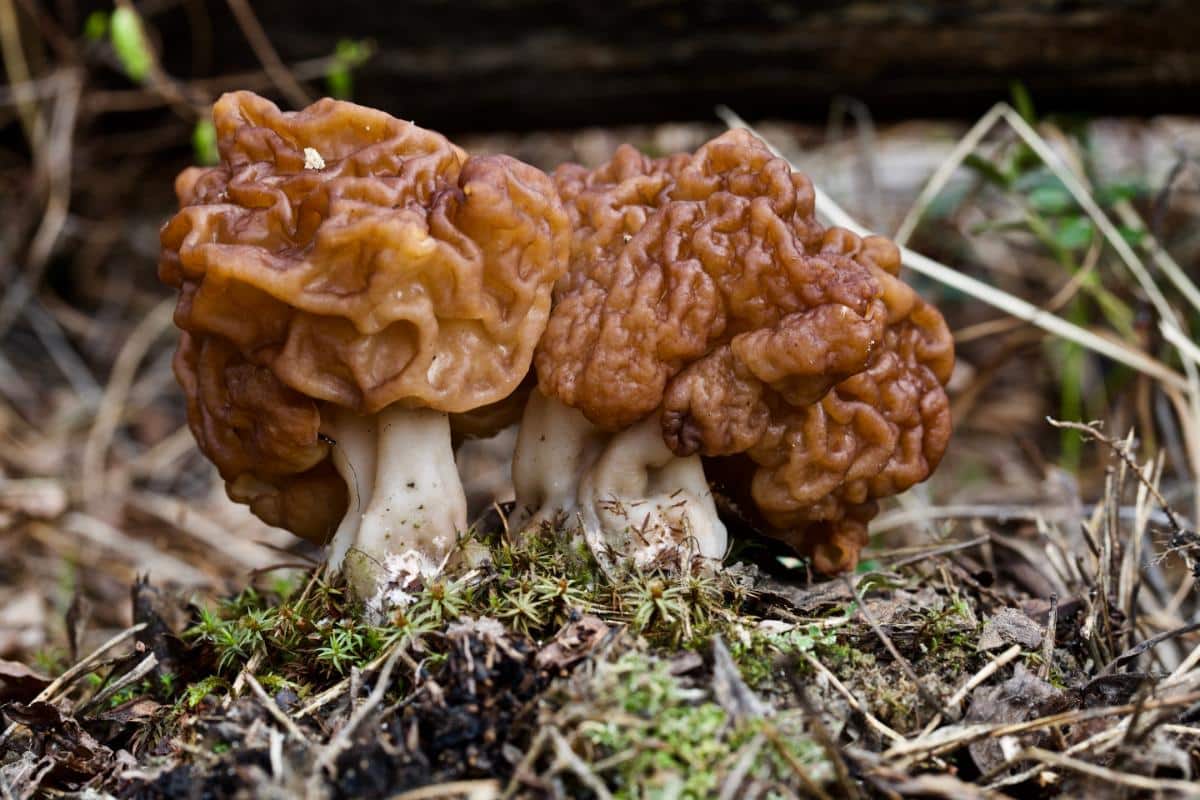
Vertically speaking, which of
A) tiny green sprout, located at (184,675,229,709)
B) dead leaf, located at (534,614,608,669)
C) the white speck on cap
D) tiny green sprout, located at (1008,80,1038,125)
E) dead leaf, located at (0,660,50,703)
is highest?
tiny green sprout, located at (1008,80,1038,125)

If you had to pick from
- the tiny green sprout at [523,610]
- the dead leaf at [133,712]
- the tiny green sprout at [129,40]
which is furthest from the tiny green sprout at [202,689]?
the tiny green sprout at [129,40]

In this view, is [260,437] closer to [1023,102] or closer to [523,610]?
[523,610]

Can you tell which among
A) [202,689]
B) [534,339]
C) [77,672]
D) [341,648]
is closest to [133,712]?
[202,689]

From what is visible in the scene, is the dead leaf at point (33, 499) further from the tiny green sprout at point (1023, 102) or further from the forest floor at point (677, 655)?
the tiny green sprout at point (1023, 102)

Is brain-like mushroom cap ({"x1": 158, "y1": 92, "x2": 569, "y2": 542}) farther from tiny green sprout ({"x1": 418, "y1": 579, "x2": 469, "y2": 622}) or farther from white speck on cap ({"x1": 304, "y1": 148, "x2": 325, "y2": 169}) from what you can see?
tiny green sprout ({"x1": 418, "y1": 579, "x2": 469, "y2": 622})

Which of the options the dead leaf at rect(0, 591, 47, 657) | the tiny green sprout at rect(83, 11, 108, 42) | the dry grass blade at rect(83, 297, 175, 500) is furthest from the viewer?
the dry grass blade at rect(83, 297, 175, 500)

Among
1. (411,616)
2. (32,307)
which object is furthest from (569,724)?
(32,307)

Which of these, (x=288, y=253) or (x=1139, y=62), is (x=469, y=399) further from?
(x=1139, y=62)

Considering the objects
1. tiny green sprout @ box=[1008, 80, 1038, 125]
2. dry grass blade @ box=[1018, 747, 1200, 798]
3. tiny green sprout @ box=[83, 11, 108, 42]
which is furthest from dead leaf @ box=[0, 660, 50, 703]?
tiny green sprout @ box=[1008, 80, 1038, 125]
